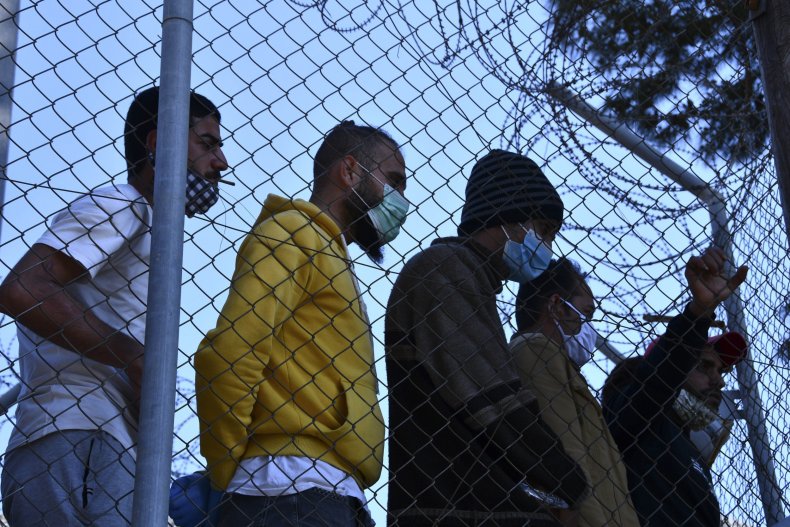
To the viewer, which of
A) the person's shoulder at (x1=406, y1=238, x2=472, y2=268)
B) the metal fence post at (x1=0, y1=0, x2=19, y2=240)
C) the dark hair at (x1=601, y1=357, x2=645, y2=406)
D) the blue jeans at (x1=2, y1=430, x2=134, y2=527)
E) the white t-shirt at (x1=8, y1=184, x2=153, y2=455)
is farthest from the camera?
the dark hair at (x1=601, y1=357, x2=645, y2=406)

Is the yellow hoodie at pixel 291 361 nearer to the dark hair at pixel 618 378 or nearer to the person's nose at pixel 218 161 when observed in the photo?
the person's nose at pixel 218 161

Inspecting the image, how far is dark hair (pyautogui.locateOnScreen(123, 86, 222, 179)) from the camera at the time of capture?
129 inches

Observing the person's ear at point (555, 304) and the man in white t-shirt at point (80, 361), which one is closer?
the man in white t-shirt at point (80, 361)

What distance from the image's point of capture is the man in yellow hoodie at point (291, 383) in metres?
2.83

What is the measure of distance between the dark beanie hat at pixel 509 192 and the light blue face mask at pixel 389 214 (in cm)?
23

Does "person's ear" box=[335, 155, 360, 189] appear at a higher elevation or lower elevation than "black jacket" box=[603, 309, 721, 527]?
higher

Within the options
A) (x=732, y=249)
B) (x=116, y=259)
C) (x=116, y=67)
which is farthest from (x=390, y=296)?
(x=732, y=249)

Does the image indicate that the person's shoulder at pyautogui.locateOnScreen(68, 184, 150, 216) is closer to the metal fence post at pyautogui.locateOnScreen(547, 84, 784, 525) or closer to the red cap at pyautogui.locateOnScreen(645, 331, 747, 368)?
the metal fence post at pyautogui.locateOnScreen(547, 84, 784, 525)

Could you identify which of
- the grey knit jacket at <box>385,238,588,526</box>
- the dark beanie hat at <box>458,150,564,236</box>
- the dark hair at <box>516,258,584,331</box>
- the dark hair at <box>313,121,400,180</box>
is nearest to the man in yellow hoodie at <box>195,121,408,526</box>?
the grey knit jacket at <box>385,238,588,526</box>

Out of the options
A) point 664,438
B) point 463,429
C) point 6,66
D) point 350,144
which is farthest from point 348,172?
point 664,438

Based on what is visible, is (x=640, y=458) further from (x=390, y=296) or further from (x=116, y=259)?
(x=116, y=259)

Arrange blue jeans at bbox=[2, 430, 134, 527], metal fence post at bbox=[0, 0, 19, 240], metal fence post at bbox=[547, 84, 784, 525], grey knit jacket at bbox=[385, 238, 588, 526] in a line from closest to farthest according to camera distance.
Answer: blue jeans at bbox=[2, 430, 134, 527] → metal fence post at bbox=[0, 0, 19, 240] → grey knit jacket at bbox=[385, 238, 588, 526] → metal fence post at bbox=[547, 84, 784, 525]

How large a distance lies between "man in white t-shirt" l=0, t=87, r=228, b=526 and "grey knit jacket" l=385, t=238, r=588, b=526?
740mm

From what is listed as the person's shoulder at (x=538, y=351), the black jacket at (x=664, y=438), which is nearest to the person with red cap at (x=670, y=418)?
the black jacket at (x=664, y=438)
